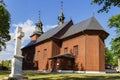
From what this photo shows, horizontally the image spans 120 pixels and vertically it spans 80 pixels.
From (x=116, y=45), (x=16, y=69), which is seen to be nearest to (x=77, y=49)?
(x=116, y=45)

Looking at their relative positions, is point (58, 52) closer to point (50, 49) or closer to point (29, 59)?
point (50, 49)

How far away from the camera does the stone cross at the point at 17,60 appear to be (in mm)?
16000

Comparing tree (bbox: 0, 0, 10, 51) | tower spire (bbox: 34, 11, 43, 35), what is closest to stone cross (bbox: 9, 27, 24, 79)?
tree (bbox: 0, 0, 10, 51)

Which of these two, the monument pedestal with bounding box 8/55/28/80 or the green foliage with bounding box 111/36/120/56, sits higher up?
the green foliage with bounding box 111/36/120/56

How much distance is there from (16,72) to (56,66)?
2136 centimetres

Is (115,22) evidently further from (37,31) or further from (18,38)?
(18,38)

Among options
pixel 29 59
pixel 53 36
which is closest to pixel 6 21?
pixel 53 36

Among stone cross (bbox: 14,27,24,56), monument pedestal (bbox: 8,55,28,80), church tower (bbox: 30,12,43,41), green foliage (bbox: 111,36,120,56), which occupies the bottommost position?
monument pedestal (bbox: 8,55,28,80)

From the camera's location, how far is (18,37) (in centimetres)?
1705

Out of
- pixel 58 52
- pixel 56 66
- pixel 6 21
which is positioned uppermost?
pixel 6 21

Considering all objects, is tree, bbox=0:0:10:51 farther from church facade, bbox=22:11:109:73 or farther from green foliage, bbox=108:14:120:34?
green foliage, bbox=108:14:120:34

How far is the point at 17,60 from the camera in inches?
643

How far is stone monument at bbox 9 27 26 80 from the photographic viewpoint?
52.4 ft

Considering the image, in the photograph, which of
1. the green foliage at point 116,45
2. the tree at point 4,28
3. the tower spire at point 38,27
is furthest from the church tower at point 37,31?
the green foliage at point 116,45
